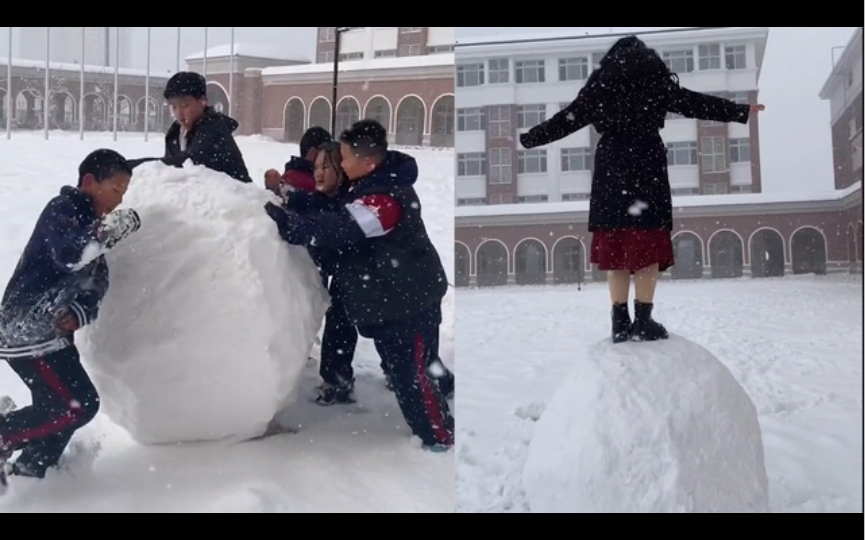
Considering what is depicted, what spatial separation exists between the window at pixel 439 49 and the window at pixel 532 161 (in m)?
0.33

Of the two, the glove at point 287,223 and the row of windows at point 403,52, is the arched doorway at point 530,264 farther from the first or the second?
the glove at point 287,223

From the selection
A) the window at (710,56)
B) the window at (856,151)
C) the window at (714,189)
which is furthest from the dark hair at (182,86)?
the window at (856,151)

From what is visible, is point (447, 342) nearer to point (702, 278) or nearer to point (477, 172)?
point (477, 172)

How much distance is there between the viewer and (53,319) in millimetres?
1244

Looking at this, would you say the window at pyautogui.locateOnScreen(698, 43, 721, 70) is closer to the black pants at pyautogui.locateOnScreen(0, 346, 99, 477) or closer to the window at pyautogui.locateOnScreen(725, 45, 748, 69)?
the window at pyautogui.locateOnScreen(725, 45, 748, 69)

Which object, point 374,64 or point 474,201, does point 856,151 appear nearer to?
point 474,201

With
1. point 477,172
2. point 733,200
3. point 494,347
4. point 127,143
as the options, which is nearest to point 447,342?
point 494,347

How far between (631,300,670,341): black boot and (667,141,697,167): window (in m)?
0.57

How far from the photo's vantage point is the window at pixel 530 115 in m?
1.64

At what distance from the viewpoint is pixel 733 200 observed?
1871 mm

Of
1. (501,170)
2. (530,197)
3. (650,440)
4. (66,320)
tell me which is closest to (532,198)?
(530,197)

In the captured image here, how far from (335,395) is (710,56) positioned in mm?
1258
